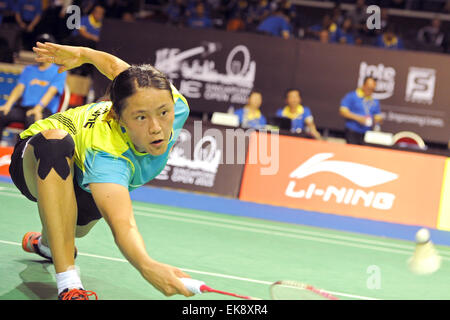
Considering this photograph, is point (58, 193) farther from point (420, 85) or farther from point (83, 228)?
point (420, 85)

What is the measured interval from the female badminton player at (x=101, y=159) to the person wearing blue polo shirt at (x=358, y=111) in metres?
6.86

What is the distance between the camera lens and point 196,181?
25.0 feet

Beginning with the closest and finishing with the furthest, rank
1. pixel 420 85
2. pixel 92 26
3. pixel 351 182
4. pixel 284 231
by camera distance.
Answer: pixel 284 231, pixel 351 182, pixel 420 85, pixel 92 26

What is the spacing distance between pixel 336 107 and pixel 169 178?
4.20m

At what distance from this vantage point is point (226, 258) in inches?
185

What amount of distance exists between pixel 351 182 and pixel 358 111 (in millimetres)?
3012

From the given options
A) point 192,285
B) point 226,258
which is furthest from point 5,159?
point 192,285

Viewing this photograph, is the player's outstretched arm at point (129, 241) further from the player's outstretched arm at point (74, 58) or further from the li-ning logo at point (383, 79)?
the li-ning logo at point (383, 79)

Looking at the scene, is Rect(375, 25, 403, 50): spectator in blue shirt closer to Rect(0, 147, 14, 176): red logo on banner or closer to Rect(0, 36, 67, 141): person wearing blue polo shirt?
Rect(0, 36, 67, 141): person wearing blue polo shirt

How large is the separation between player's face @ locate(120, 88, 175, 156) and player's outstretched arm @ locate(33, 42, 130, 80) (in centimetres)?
64

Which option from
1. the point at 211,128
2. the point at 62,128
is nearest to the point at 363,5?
the point at 211,128

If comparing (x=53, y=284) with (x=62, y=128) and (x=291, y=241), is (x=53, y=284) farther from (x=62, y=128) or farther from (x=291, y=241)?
(x=291, y=241)

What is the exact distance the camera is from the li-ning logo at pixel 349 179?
7.15 metres

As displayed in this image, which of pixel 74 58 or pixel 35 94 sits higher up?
pixel 74 58
